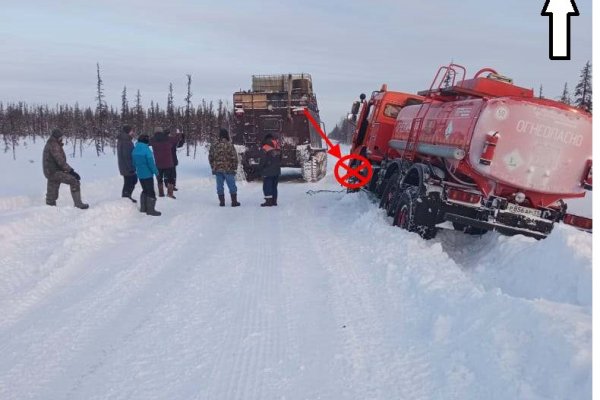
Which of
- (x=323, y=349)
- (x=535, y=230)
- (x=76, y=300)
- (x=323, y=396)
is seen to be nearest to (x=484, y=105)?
(x=535, y=230)

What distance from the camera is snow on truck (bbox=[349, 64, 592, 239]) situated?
20.7ft

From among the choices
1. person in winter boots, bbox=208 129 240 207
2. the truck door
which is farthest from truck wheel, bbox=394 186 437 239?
the truck door

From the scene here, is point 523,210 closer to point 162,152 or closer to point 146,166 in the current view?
point 146,166

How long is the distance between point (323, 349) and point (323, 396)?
639mm

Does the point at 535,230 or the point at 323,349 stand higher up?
the point at 535,230

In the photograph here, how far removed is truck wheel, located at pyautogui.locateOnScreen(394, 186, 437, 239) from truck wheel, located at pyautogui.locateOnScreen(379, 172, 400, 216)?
0.86 m

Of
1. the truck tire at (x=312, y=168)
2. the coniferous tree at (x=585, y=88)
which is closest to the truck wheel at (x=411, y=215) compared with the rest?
the truck tire at (x=312, y=168)

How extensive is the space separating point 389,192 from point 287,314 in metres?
5.30

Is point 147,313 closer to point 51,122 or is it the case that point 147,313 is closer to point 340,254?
point 340,254

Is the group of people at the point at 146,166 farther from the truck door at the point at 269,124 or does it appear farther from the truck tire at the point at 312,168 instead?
the truck tire at the point at 312,168

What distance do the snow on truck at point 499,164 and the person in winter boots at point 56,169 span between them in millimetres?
6029

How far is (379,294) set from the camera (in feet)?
16.1

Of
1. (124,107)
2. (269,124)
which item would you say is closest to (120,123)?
(124,107)

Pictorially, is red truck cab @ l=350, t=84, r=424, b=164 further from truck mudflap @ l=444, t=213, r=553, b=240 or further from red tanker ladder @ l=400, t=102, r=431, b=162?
truck mudflap @ l=444, t=213, r=553, b=240
